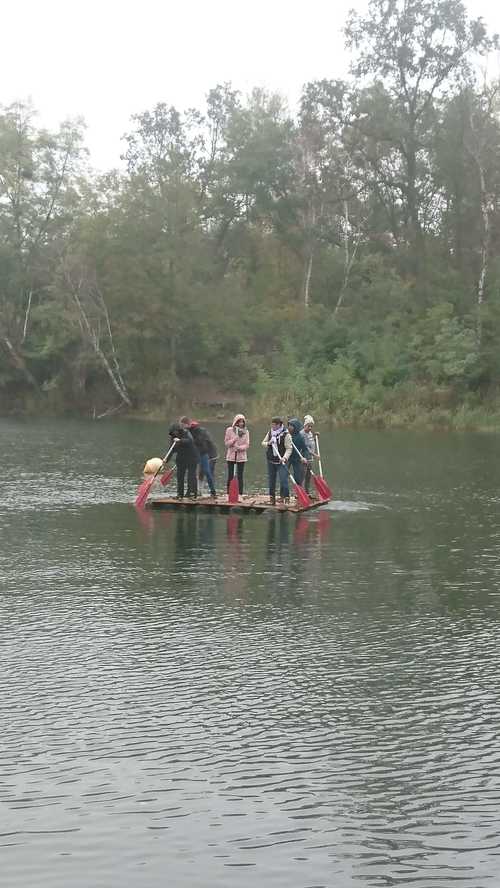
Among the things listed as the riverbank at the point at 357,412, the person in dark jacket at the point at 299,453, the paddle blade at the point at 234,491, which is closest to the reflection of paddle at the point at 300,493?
the person in dark jacket at the point at 299,453

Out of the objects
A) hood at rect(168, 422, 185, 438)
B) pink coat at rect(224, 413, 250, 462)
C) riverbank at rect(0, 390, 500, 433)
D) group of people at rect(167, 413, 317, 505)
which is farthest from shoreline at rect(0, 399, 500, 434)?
hood at rect(168, 422, 185, 438)

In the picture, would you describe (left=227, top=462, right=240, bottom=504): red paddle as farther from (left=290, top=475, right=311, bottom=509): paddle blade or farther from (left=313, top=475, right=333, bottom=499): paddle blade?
(left=313, top=475, right=333, bottom=499): paddle blade

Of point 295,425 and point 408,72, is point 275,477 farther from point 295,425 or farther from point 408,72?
point 408,72

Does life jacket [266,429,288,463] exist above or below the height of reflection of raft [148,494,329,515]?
above

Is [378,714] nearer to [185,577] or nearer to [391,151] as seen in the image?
[185,577]

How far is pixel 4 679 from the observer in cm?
938

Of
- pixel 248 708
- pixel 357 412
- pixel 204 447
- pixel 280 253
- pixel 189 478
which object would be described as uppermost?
pixel 280 253

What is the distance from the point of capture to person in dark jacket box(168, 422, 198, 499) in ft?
72.6

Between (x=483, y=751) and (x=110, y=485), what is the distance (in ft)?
61.4

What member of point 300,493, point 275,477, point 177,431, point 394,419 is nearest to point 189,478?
point 177,431

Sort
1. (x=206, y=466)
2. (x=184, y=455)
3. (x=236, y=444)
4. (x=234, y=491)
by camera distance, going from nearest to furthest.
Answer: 1. (x=234, y=491)
2. (x=236, y=444)
3. (x=184, y=455)
4. (x=206, y=466)

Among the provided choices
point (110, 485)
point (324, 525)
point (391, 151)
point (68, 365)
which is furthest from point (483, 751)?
point (68, 365)

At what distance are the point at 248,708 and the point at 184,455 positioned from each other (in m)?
14.0

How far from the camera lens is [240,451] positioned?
22.4 m
